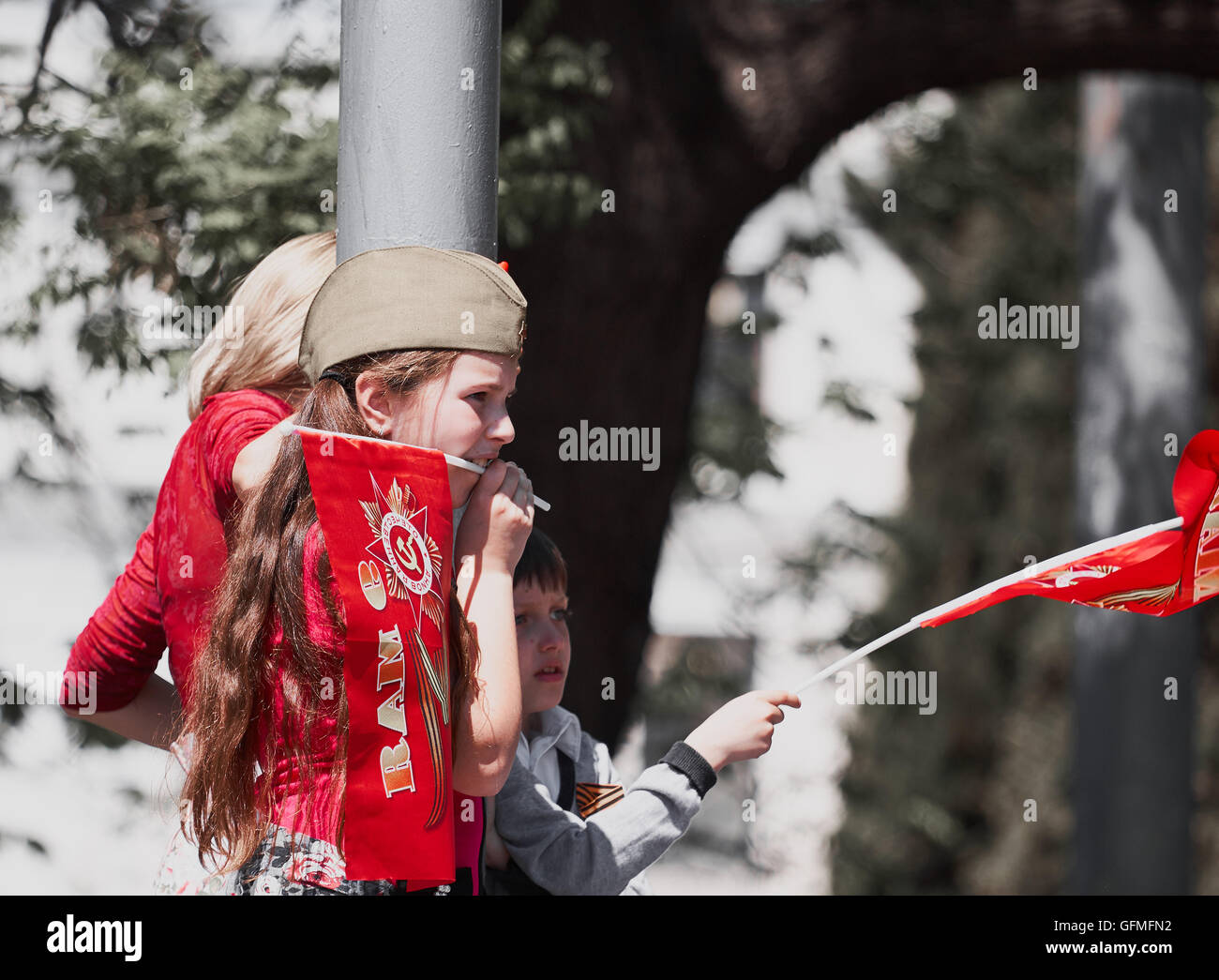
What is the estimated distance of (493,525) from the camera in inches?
75.8

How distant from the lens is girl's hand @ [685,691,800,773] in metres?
2.26

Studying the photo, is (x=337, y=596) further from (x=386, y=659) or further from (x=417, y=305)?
(x=417, y=305)

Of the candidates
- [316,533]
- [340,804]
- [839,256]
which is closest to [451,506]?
[316,533]

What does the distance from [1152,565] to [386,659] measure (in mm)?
1331

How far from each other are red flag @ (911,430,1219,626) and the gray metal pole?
1.01 metres

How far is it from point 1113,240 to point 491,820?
4.72 meters

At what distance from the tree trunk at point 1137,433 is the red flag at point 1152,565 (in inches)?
134

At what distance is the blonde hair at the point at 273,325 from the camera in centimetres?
221

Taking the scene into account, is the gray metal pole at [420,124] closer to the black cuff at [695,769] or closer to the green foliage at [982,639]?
the black cuff at [695,769]

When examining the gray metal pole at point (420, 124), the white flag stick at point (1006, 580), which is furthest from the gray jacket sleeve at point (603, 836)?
the gray metal pole at point (420, 124)
